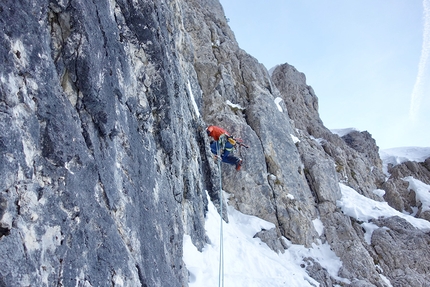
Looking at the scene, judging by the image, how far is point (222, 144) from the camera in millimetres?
14930

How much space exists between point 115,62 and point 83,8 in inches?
50.1

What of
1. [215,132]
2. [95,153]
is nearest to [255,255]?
[215,132]

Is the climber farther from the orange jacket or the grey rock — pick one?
the grey rock

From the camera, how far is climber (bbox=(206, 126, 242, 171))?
14.6 metres

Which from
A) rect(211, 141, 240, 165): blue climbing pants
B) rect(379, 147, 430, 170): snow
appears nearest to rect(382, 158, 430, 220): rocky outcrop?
rect(379, 147, 430, 170): snow

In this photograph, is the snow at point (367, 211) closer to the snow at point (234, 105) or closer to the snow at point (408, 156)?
the snow at point (234, 105)

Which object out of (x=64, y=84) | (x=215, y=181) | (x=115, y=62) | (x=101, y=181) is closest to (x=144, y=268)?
(x=101, y=181)

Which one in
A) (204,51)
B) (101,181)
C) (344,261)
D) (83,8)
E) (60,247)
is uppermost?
(204,51)

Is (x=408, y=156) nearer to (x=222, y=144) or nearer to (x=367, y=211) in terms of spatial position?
(x=367, y=211)

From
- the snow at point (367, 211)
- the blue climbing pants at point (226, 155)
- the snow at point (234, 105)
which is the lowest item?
the snow at point (367, 211)

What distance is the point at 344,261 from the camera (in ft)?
52.0

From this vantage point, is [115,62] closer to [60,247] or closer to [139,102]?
[139,102]

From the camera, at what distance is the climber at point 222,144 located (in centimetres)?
1459

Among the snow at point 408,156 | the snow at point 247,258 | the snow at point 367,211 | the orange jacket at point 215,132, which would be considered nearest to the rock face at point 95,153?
the snow at point 247,258
